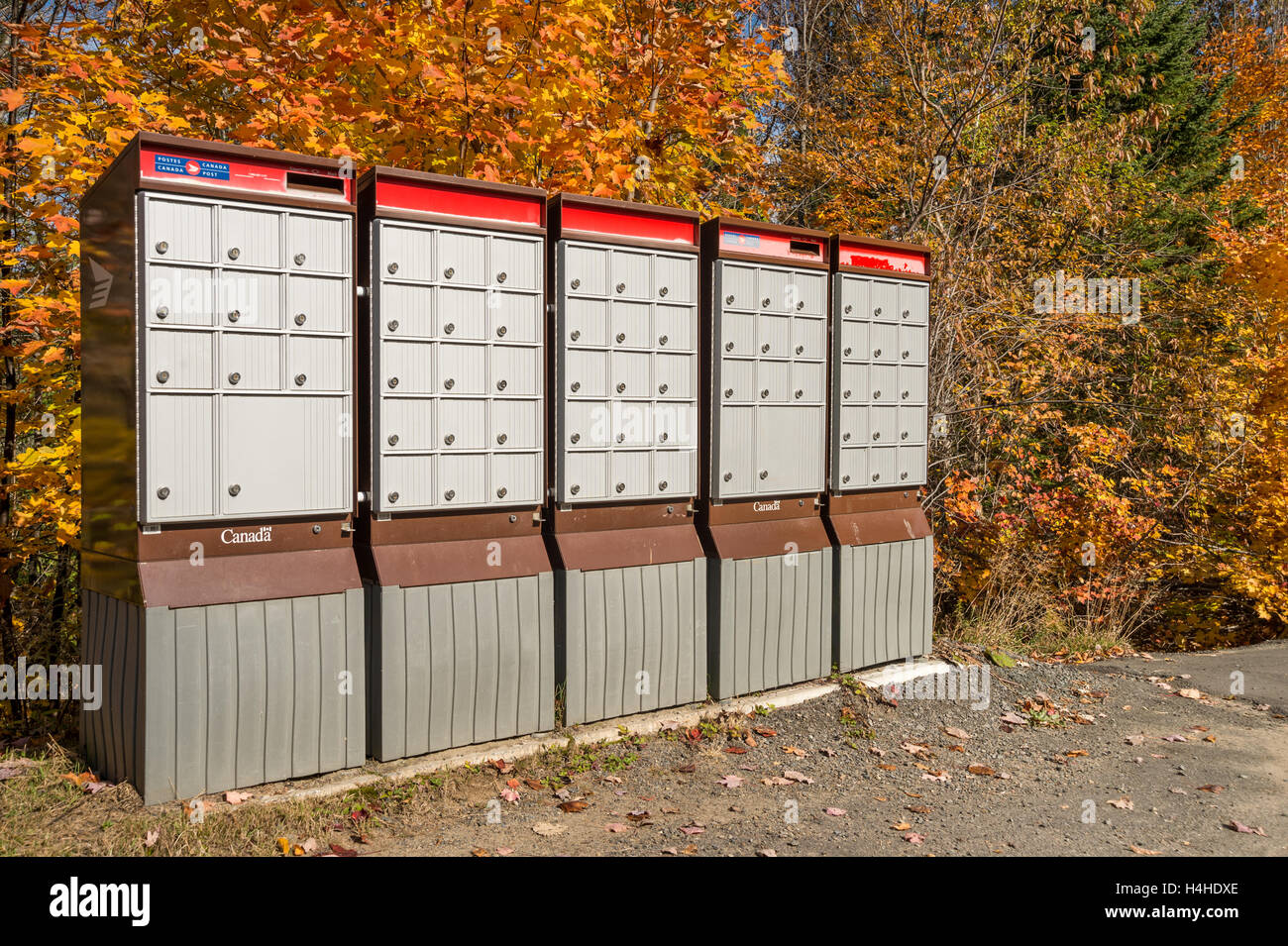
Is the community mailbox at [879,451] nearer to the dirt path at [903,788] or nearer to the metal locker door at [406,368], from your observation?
the dirt path at [903,788]

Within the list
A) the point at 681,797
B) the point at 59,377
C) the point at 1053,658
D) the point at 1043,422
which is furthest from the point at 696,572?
the point at 1043,422

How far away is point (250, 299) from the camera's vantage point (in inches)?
161

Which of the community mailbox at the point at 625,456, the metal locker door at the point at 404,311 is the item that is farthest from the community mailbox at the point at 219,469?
the community mailbox at the point at 625,456

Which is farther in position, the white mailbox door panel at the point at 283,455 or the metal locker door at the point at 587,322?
the metal locker door at the point at 587,322

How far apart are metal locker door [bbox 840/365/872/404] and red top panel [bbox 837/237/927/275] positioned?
658 millimetres

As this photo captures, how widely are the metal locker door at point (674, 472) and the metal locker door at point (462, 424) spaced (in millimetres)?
1077

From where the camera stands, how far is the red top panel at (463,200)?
4.49 meters

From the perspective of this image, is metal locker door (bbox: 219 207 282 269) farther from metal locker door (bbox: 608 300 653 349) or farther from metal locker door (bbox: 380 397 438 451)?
metal locker door (bbox: 608 300 653 349)

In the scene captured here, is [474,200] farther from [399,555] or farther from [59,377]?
[59,377]

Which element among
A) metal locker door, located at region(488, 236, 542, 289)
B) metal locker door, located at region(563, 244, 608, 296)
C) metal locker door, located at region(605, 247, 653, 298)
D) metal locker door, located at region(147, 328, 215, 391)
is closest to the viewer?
metal locker door, located at region(147, 328, 215, 391)

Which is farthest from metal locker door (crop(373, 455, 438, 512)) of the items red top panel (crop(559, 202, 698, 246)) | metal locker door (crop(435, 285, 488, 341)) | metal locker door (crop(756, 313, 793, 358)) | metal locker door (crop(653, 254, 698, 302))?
metal locker door (crop(756, 313, 793, 358))

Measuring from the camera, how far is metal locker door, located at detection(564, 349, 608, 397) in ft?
16.5

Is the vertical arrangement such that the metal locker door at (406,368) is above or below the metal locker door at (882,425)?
above

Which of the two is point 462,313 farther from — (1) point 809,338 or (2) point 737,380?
(1) point 809,338
